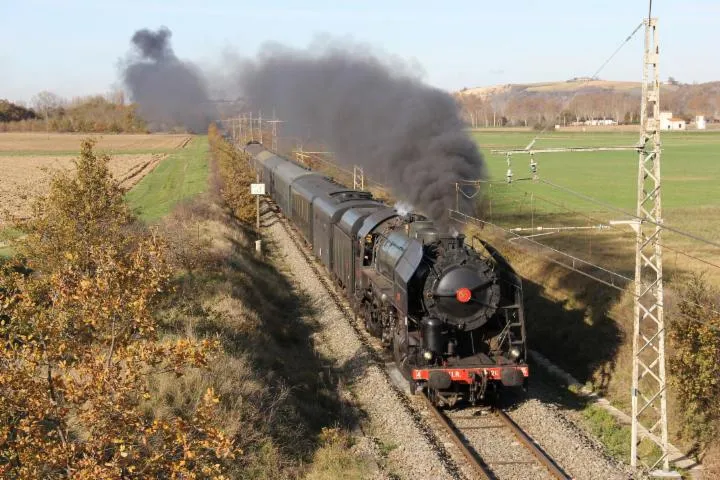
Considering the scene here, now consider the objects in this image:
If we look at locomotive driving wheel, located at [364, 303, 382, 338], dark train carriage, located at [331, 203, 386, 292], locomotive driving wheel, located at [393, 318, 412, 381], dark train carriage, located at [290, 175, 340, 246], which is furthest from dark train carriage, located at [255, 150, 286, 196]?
locomotive driving wheel, located at [393, 318, 412, 381]

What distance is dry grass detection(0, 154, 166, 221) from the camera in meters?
48.6

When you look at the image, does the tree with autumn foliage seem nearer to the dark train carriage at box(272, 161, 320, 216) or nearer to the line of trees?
the dark train carriage at box(272, 161, 320, 216)

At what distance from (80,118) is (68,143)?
36.1 metres

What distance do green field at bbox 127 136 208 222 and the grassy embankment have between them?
20063mm

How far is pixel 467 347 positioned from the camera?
13789mm

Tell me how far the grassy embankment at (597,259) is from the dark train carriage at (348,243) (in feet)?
14.8

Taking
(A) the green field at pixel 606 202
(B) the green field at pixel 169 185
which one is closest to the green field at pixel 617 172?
(A) the green field at pixel 606 202

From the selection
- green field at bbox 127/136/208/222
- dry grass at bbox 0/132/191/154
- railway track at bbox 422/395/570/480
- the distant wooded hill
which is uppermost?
the distant wooded hill

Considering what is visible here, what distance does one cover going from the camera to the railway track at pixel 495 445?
11.1 m

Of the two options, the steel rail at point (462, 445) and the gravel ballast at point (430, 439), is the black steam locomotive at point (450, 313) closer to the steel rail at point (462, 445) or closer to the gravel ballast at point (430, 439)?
the steel rail at point (462, 445)

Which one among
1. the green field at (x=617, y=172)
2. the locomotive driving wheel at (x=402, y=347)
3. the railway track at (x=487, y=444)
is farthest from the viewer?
the green field at (x=617, y=172)

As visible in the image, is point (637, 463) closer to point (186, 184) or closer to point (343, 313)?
point (343, 313)

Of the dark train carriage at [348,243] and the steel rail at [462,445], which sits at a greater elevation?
the dark train carriage at [348,243]

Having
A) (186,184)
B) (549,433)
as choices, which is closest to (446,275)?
(549,433)
